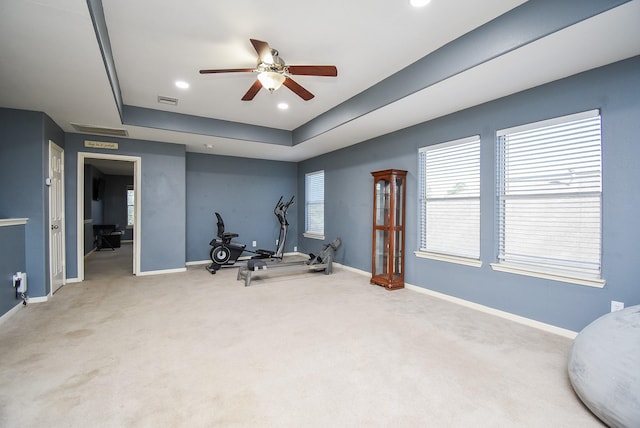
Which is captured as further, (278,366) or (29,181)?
(29,181)


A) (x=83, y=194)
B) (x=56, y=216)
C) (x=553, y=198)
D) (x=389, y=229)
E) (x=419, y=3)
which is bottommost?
(x=389, y=229)

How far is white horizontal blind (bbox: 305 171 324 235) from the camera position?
22.6 feet

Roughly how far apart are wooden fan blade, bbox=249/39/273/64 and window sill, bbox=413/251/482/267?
321 centimetres

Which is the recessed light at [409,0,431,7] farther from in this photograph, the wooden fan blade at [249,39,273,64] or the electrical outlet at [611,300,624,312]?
the electrical outlet at [611,300,624,312]

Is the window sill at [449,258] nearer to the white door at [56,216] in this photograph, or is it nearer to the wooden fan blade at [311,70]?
the wooden fan blade at [311,70]

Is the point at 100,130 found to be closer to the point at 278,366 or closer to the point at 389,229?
the point at 278,366

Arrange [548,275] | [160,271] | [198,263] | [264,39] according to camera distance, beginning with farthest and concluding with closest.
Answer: [198,263]
[160,271]
[548,275]
[264,39]

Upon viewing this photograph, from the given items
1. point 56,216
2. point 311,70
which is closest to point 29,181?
point 56,216

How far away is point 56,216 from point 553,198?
658 cm

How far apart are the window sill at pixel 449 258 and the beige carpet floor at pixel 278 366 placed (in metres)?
0.57

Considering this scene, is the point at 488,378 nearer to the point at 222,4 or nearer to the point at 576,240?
the point at 576,240

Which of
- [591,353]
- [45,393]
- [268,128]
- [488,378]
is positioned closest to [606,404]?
[591,353]

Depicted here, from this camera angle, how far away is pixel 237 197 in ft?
22.9

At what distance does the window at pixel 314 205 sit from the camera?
6879mm
